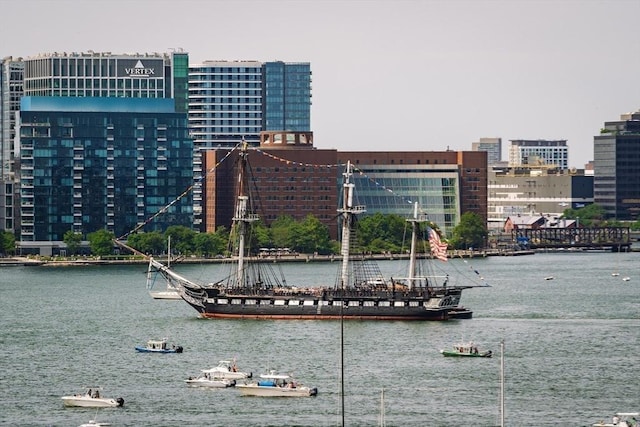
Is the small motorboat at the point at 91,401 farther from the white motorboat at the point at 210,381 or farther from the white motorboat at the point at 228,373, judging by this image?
the white motorboat at the point at 228,373

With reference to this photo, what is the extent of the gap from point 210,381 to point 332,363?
11013 millimetres

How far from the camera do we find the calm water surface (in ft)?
268

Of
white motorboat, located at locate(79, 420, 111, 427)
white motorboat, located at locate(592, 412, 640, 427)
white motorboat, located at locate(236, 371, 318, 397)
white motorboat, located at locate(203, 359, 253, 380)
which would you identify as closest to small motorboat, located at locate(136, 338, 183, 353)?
white motorboat, located at locate(203, 359, 253, 380)

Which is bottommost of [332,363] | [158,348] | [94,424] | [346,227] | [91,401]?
[94,424]

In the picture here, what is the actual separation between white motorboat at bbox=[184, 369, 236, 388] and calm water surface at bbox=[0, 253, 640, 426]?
96 cm

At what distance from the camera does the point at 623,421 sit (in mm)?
74812

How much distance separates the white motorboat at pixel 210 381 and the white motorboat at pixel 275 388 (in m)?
1.63

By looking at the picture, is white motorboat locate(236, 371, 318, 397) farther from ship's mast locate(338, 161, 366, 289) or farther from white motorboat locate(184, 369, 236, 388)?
ship's mast locate(338, 161, 366, 289)

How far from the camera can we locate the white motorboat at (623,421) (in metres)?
74.4

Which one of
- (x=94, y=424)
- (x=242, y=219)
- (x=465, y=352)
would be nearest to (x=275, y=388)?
(x=94, y=424)

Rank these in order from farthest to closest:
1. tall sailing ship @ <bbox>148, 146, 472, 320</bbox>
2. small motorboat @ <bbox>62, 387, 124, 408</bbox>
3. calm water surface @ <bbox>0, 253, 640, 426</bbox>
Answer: tall sailing ship @ <bbox>148, 146, 472, 320</bbox>
small motorboat @ <bbox>62, 387, 124, 408</bbox>
calm water surface @ <bbox>0, 253, 640, 426</bbox>

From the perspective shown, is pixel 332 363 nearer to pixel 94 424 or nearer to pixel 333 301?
pixel 94 424

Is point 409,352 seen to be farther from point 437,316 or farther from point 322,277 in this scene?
point 322,277

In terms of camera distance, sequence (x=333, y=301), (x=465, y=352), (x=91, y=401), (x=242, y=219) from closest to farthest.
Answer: (x=91, y=401) → (x=465, y=352) → (x=333, y=301) → (x=242, y=219)
